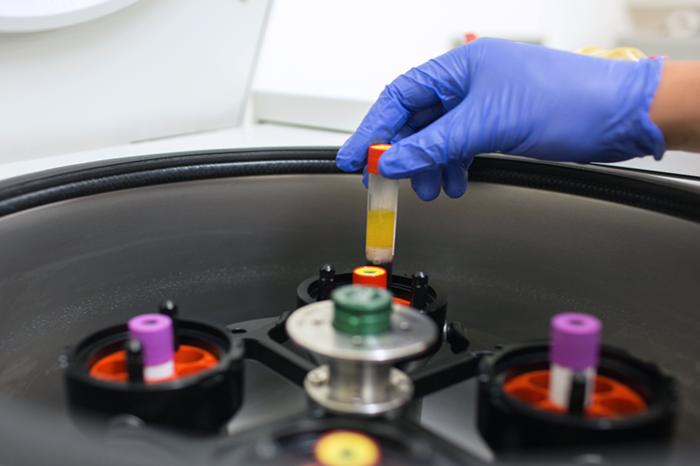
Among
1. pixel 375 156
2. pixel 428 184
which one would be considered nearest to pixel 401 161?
pixel 375 156

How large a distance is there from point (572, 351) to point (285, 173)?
59 cm

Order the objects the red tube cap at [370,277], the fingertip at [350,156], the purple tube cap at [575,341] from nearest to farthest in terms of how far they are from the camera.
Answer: the purple tube cap at [575,341] → the red tube cap at [370,277] → the fingertip at [350,156]

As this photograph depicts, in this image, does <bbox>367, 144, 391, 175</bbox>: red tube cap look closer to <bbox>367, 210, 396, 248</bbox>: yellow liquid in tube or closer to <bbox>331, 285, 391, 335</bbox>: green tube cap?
<bbox>367, 210, 396, 248</bbox>: yellow liquid in tube

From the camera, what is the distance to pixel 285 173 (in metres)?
0.91

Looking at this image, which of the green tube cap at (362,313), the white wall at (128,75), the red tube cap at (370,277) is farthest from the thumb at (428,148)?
the white wall at (128,75)

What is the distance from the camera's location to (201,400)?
1.44ft

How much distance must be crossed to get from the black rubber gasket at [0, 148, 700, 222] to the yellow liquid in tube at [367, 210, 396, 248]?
23 cm

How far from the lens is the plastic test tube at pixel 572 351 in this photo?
1.34 feet

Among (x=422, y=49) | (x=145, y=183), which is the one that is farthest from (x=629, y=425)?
(x=422, y=49)

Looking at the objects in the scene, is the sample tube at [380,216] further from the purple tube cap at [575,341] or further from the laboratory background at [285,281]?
the purple tube cap at [575,341]

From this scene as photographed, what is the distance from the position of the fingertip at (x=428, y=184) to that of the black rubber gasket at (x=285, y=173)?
8cm

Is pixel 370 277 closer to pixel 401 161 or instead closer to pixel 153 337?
pixel 401 161

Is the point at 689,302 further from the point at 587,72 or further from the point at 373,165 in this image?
the point at 373,165

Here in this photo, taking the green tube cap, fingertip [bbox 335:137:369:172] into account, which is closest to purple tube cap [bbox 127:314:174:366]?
the green tube cap
